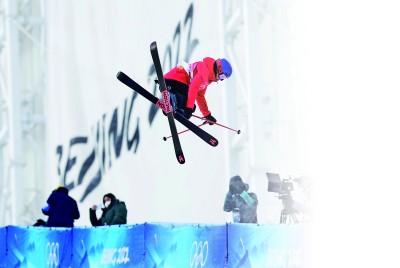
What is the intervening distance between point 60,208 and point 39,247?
0.93 meters

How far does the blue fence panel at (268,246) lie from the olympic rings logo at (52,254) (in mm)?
3375

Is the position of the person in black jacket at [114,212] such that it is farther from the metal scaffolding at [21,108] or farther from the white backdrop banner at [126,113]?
the metal scaffolding at [21,108]

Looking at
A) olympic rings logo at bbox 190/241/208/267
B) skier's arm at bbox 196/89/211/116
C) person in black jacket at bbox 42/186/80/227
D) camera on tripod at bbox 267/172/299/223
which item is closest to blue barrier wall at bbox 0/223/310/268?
olympic rings logo at bbox 190/241/208/267

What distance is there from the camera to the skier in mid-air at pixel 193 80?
7.96 meters

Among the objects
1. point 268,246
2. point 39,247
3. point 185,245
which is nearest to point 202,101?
point 185,245

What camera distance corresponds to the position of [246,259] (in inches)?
323

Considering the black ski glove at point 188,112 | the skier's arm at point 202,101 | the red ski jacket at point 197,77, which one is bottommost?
the black ski glove at point 188,112

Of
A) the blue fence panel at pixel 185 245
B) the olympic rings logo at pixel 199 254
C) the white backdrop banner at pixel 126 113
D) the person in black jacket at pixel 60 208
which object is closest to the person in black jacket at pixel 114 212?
the person in black jacket at pixel 60 208

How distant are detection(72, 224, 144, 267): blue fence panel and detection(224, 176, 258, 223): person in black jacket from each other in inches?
41.0

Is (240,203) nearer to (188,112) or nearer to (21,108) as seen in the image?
(188,112)

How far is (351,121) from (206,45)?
384 centimetres

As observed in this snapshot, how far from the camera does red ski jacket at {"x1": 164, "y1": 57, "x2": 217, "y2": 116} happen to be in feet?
26.5

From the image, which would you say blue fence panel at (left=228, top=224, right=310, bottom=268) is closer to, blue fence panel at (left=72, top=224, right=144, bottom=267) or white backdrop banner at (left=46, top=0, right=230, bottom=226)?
blue fence panel at (left=72, top=224, right=144, bottom=267)

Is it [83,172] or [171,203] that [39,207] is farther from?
[171,203]
